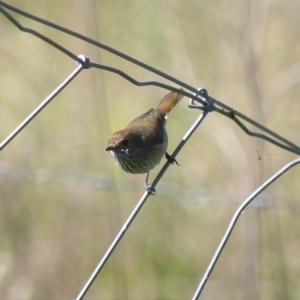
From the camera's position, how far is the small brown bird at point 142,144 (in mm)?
2910

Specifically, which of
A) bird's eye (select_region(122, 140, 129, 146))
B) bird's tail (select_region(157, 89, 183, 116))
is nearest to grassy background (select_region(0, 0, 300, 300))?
bird's tail (select_region(157, 89, 183, 116))

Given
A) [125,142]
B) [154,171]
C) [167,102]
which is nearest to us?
[125,142]

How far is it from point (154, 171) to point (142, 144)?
214 centimetres

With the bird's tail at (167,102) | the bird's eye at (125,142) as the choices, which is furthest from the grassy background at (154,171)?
the bird's eye at (125,142)

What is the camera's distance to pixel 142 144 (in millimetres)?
2963

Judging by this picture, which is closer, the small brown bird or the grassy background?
the small brown bird

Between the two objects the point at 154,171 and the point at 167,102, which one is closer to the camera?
the point at 167,102

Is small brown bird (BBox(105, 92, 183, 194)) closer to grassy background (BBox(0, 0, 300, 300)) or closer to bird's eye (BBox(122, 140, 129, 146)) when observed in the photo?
bird's eye (BBox(122, 140, 129, 146))

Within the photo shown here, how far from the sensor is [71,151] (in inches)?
199

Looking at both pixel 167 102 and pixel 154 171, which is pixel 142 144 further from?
pixel 154 171

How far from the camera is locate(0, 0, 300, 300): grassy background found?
4484 millimetres

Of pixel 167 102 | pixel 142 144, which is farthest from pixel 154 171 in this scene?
pixel 142 144

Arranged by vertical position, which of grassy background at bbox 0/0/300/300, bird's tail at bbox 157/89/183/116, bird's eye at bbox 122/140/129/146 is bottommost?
bird's eye at bbox 122/140/129/146

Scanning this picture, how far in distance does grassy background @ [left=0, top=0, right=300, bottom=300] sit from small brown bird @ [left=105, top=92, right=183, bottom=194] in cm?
81
